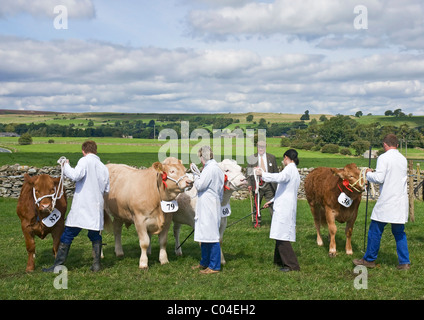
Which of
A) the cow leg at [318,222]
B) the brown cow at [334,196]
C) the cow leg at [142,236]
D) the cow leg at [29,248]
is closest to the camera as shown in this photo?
the cow leg at [29,248]

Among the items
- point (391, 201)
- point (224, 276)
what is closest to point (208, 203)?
point (224, 276)

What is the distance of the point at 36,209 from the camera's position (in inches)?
337

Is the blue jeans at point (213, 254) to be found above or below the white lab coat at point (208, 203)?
below

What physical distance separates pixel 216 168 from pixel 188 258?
2.42m

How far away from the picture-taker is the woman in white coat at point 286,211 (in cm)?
810

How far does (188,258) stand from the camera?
9445 millimetres

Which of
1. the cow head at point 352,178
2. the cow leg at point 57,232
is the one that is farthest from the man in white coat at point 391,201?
the cow leg at point 57,232

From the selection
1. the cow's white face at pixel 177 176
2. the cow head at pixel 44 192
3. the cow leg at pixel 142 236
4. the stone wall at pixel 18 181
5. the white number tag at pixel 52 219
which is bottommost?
the stone wall at pixel 18 181

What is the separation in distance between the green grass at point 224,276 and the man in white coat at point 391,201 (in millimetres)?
448

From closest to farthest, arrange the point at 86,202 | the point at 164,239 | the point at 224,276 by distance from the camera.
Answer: the point at 224,276
the point at 86,202
the point at 164,239

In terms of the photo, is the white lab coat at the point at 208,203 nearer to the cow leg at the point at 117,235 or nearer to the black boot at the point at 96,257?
the black boot at the point at 96,257

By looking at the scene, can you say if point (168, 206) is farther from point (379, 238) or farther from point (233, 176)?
point (379, 238)

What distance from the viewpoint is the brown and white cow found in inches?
335

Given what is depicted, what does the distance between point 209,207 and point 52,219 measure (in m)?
3.08
